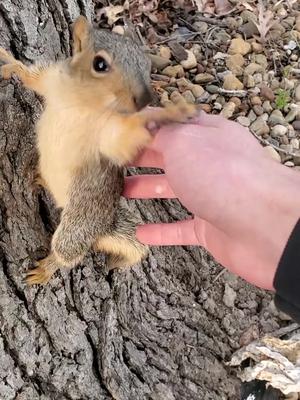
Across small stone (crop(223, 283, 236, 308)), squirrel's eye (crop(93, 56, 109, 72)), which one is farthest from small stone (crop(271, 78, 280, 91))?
squirrel's eye (crop(93, 56, 109, 72))

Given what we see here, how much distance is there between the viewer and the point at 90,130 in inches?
78.3

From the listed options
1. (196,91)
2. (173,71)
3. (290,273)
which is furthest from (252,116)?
(290,273)

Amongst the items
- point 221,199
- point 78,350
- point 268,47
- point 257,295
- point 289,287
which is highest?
point 221,199

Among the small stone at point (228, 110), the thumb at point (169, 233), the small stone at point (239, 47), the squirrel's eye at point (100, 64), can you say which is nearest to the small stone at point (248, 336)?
the thumb at point (169, 233)

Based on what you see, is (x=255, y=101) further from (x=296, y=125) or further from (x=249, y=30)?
(x=249, y=30)

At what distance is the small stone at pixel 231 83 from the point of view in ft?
10.3

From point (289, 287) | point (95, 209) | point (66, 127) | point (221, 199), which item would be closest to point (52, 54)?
point (66, 127)

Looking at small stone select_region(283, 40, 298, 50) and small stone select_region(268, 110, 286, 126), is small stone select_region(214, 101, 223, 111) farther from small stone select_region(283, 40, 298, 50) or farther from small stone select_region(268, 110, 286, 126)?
small stone select_region(283, 40, 298, 50)

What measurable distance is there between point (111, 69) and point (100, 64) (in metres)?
0.03

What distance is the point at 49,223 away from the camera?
2164 mm

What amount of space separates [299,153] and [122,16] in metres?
0.95

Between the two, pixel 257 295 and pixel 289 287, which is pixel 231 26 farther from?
pixel 289 287

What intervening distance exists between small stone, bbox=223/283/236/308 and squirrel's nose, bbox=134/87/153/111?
39.5 inches

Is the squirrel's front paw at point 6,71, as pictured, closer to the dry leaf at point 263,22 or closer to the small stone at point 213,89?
the small stone at point 213,89
